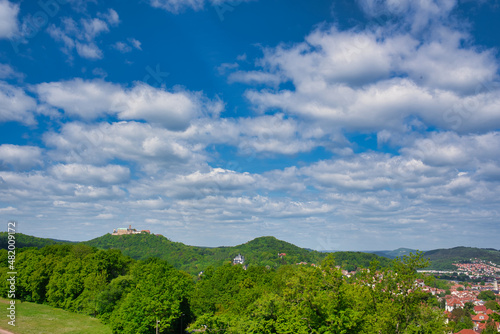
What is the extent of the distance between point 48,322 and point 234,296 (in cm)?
2789

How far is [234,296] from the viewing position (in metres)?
53.7

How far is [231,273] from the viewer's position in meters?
62.1

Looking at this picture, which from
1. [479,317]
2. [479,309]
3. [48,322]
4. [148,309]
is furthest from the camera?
[479,309]

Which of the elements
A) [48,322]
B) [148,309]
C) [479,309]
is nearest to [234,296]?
[148,309]

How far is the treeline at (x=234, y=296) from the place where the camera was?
2236 centimetres

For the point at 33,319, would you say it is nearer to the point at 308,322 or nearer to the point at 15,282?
the point at 15,282

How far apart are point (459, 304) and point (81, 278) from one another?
493ft

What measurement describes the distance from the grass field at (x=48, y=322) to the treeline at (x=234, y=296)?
7.42ft

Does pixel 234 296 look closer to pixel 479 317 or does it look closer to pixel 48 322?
pixel 48 322

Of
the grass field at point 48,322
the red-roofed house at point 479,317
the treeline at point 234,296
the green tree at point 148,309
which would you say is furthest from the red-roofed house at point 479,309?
the grass field at point 48,322

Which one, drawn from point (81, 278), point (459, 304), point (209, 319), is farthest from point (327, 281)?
point (459, 304)

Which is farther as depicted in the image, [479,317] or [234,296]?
[479,317]

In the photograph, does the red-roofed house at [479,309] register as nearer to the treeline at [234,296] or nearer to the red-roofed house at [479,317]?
the red-roofed house at [479,317]

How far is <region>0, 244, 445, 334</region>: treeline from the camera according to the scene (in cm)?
2236
